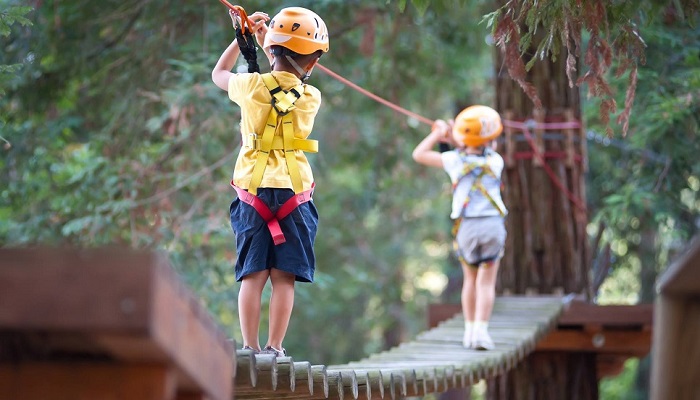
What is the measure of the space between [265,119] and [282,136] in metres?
0.09

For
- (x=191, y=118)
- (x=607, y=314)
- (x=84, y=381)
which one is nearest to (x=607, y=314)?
(x=607, y=314)

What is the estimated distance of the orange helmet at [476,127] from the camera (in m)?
6.17

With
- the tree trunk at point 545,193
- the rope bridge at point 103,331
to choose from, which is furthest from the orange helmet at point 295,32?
the tree trunk at point 545,193

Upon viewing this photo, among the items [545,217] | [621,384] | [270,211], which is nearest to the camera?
[270,211]

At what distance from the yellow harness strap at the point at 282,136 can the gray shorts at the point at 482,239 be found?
2.25 m

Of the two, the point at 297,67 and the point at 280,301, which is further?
the point at 297,67

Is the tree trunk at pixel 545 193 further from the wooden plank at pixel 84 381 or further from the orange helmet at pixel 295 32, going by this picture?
the wooden plank at pixel 84 381

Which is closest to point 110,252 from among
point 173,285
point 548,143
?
point 173,285

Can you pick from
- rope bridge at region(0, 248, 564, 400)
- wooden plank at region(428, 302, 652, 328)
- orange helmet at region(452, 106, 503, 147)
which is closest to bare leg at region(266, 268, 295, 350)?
rope bridge at region(0, 248, 564, 400)

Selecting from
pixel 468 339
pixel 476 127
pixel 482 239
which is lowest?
pixel 468 339

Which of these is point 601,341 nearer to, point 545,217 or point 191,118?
point 545,217

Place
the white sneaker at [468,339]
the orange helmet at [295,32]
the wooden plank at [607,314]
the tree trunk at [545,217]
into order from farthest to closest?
the tree trunk at [545,217] < the wooden plank at [607,314] < the white sneaker at [468,339] < the orange helmet at [295,32]

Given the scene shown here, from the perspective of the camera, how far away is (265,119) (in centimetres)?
409

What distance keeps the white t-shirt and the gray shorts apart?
5 centimetres
